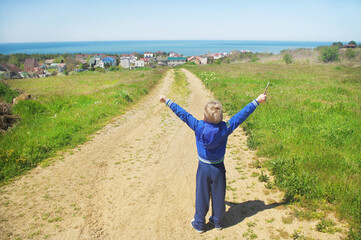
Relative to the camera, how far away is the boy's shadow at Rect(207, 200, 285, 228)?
453cm

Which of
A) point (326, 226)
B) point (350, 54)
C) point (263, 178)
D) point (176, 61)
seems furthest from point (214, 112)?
point (176, 61)

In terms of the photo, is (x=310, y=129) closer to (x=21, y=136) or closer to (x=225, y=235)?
(x=225, y=235)

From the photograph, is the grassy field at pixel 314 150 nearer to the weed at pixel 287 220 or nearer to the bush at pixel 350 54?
the weed at pixel 287 220

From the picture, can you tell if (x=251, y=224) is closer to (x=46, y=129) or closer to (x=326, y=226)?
(x=326, y=226)

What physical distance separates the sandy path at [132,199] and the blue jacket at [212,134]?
1637mm

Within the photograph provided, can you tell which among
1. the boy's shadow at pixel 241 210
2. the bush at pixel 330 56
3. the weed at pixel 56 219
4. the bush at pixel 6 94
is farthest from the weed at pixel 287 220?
the bush at pixel 330 56

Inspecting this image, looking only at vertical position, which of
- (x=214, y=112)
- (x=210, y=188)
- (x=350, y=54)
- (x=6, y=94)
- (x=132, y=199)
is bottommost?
(x=132, y=199)

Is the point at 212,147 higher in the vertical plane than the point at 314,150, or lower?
higher

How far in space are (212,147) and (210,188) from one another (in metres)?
0.89

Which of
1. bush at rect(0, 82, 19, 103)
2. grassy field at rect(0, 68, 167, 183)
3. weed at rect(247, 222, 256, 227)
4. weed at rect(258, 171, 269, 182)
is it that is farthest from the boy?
bush at rect(0, 82, 19, 103)

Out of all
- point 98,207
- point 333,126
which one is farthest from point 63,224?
point 333,126

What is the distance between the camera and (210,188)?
4.02 meters

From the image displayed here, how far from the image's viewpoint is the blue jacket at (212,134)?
354cm

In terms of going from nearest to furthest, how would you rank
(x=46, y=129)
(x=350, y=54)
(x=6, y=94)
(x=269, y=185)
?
(x=269, y=185), (x=46, y=129), (x=6, y=94), (x=350, y=54)
